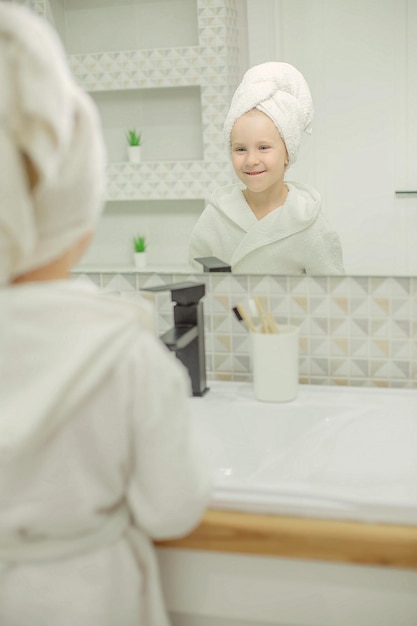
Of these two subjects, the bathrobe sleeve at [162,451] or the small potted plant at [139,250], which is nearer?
the bathrobe sleeve at [162,451]

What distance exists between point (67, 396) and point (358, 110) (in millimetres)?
858

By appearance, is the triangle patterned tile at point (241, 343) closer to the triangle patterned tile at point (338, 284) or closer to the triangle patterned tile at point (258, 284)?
the triangle patterned tile at point (258, 284)

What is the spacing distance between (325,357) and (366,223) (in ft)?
0.90

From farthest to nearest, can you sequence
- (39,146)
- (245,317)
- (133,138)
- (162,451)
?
(133,138) → (245,317) → (162,451) → (39,146)

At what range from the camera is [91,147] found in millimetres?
735

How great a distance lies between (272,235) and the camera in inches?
56.4

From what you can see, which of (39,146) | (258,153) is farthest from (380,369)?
(39,146)

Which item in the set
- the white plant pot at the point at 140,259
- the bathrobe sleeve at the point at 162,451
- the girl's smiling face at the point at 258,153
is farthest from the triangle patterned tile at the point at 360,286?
the bathrobe sleeve at the point at 162,451

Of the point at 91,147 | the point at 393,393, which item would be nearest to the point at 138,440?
the point at 91,147

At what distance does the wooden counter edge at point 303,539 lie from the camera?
2.99ft

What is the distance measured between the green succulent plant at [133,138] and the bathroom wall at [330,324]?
27 centimetres

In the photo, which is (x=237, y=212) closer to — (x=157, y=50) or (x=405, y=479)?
(x=157, y=50)

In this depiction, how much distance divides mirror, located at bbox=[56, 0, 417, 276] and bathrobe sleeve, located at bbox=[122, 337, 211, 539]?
70 cm

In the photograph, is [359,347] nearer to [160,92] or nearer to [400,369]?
[400,369]
